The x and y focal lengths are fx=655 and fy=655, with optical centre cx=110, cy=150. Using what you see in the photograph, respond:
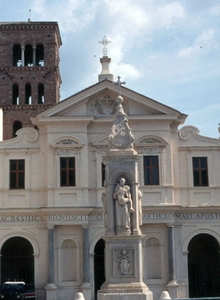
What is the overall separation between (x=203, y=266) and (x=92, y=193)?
8.40 metres

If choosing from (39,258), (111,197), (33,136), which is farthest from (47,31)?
(111,197)

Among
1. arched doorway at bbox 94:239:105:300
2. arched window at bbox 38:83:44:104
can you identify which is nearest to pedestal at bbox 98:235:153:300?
arched doorway at bbox 94:239:105:300

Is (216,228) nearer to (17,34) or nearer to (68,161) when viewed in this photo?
(68,161)

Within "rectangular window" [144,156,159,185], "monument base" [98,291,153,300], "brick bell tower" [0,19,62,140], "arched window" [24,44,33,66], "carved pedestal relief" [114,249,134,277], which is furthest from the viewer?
"arched window" [24,44,33,66]

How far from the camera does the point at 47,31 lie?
52031 millimetres

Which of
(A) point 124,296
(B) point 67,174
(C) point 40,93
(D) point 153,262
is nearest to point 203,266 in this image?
(D) point 153,262

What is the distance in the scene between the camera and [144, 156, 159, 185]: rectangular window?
1455 inches

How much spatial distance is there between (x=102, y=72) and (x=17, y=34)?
37.9ft

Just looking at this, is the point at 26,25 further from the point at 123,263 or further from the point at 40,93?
the point at 123,263

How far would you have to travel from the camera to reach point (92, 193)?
121 feet

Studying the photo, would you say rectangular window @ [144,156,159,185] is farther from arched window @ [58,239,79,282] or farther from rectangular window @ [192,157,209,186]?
arched window @ [58,239,79,282]

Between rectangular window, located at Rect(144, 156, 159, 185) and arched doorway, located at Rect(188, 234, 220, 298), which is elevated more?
rectangular window, located at Rect(144, 156, 159, 185)

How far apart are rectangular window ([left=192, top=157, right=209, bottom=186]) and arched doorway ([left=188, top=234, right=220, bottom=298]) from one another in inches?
141

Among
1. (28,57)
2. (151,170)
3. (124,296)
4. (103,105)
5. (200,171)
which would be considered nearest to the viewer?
(124,296)
